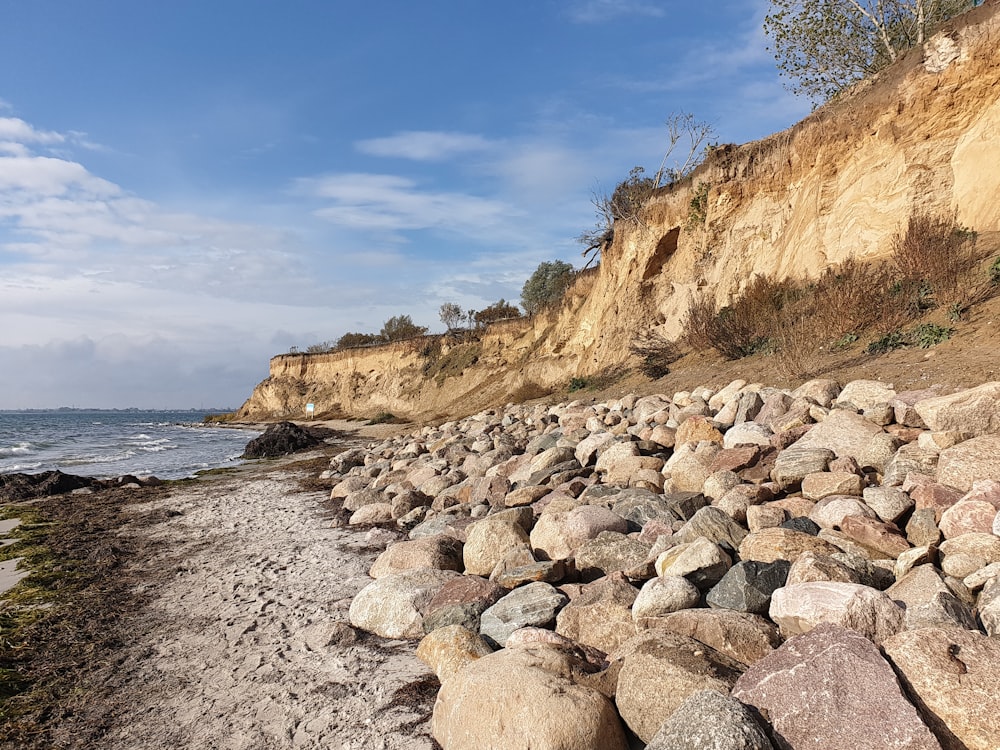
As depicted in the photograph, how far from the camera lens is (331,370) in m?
49.1

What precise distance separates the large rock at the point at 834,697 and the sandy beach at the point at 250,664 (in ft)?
5.96

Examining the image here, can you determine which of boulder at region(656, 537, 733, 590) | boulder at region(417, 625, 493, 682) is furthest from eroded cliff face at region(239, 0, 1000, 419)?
boulder at region(417, 625, 493, 682)

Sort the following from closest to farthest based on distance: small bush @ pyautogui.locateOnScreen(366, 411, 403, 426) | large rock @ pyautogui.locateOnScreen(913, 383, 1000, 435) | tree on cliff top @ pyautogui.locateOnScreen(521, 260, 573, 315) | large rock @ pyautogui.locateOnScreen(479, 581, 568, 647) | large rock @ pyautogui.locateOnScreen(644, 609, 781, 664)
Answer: large rock @ pyautogui.locateOnScreen(644, 609, 781, 664) < large rock @ pyautogui.locateOnScreen(479, 581, 568, 647) < large rock @ pyautogui.locateOnScreen(913, 383, 1000, 435) < small bush @ pyautogui.locateOnScreen(366, 411, 403, 426) < tree on cliff top @ pyautogui.locateOnScreen(521, 260, 573, 315)

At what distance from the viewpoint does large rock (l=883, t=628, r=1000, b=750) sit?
201 centimetres

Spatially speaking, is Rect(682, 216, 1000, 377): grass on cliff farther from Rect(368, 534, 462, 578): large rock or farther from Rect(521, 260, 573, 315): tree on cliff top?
Rect(521, 260, 573, 315): tree on cliff top

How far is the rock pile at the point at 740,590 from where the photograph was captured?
222 centimetres

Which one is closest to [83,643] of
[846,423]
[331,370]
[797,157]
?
[846,423]

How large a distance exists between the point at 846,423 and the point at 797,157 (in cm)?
1196

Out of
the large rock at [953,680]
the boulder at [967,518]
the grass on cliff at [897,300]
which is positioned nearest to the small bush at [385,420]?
the grass on cliff at [897,300]

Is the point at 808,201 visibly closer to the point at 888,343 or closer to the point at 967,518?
the point at 888,343

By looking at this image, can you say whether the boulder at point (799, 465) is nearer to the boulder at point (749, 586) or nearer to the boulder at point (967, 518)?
the boulder at point (967, 518)

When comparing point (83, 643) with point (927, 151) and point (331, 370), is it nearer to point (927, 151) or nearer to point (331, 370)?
point (927, 151)

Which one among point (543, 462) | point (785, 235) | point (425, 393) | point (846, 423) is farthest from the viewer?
point (425, 393)

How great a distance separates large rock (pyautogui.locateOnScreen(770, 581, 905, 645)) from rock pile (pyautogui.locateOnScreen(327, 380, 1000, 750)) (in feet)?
0.03
